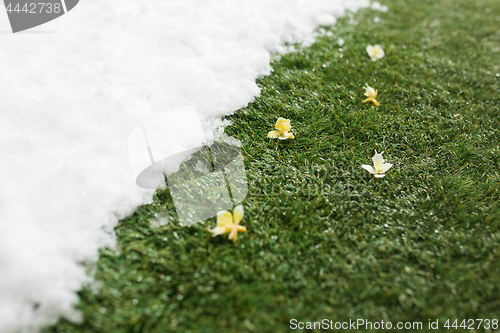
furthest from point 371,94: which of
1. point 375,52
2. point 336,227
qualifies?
point 336,227

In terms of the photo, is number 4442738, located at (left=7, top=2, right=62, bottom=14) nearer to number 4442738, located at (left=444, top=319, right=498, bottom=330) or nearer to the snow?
the snow

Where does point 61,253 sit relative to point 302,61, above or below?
→ below

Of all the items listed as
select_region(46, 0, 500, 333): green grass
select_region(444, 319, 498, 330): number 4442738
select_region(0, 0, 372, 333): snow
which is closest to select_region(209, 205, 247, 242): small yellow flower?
select_region(46, 0, 500, 333): green grass

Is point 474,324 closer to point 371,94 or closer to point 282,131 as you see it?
point 282,131

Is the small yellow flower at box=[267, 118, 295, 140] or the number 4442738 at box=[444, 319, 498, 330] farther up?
the small yellow flower at box=[267, 118, 295, 140]

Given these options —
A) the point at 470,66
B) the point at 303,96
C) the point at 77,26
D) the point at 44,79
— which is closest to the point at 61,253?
the point at 44,79

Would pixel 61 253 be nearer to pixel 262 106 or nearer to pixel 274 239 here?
pixel 274 239

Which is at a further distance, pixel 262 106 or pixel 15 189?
pixel 262 106
